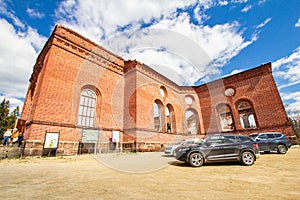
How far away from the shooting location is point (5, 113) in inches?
1105

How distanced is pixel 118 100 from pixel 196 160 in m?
10.5

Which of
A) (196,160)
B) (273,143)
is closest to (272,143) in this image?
(273,143)

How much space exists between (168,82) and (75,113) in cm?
1287

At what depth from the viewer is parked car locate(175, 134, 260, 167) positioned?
5.73 metres

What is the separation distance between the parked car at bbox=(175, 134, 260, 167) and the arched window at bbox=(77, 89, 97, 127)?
28.9 feet

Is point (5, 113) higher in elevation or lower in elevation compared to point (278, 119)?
higher

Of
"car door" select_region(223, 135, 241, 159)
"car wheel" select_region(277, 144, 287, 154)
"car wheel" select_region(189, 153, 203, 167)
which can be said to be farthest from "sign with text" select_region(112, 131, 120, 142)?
"car wheel" select_region(277, 144, 287, 154)

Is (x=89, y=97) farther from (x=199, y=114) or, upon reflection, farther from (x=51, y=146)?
(x=199, y=114)

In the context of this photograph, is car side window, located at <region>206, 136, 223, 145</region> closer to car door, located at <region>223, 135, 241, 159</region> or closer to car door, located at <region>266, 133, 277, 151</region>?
car door, located at <region>223, 135, 241, 159</region>

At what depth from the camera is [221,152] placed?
19.1 feet

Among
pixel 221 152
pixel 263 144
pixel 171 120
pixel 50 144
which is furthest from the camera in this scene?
pixel 171 120

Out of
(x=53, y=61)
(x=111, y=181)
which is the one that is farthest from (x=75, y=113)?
(x=111, y=181)

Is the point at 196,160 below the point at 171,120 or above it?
below

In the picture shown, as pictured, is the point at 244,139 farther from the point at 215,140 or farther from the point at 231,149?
the point at 215,140
